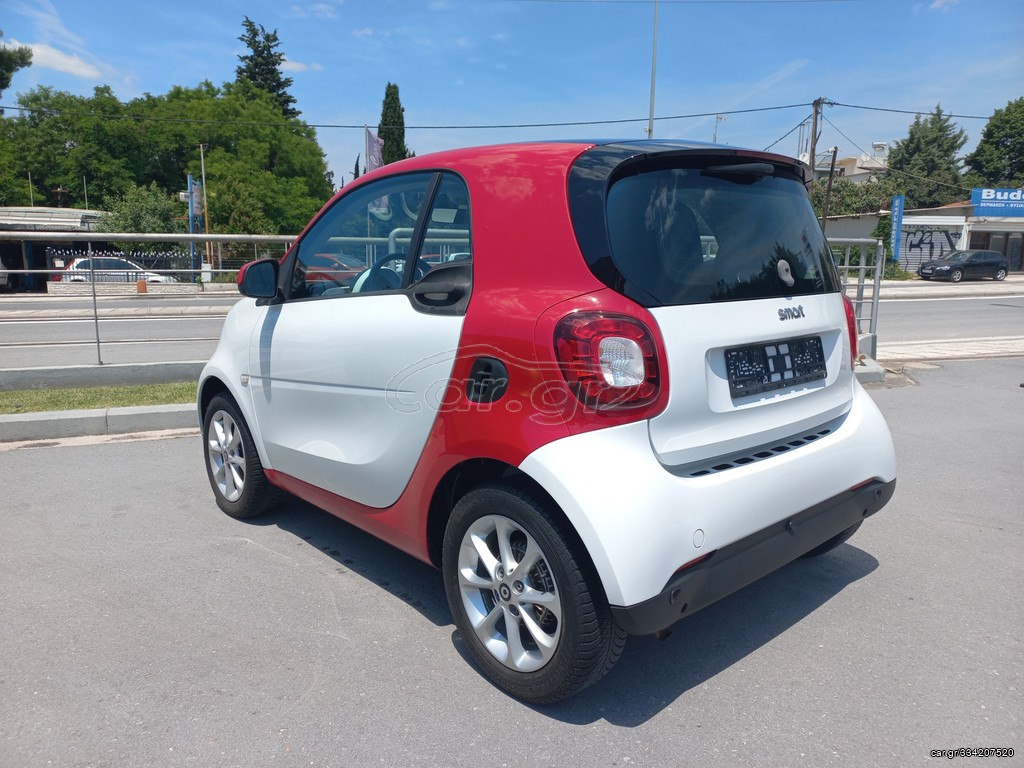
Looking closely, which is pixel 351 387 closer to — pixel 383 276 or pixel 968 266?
pixel 383 276

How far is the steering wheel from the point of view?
9.84 feet

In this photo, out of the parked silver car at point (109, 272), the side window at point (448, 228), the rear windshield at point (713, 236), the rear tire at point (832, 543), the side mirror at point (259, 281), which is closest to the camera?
the rear windshield at point (713, 236)

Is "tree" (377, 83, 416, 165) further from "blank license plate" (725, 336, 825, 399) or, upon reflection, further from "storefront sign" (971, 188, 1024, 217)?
"blank license plate" (725, 336, 825, 399)

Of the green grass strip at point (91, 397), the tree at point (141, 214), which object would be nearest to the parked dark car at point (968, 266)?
the green grass strip at point (91, 397)

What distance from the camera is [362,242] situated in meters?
3.82

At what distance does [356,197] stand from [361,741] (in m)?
2.37

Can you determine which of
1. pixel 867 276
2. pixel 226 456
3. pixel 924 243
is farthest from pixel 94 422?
pixel 924 243

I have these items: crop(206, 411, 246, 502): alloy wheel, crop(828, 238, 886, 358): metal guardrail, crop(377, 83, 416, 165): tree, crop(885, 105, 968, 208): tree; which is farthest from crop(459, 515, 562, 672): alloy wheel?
crop(885, 105, 968, 208): tree

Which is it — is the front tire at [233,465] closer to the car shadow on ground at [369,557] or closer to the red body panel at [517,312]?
the car shadow on ground at [369,557]

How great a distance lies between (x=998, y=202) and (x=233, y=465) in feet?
173

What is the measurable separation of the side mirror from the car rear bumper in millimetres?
2468

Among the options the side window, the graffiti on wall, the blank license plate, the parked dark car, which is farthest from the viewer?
the graffiti on wall

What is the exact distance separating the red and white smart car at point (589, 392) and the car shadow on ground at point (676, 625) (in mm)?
287

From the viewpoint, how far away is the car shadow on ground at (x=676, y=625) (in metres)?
2.64
